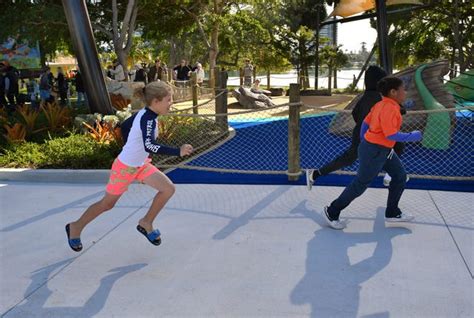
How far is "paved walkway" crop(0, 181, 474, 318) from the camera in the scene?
319 cm

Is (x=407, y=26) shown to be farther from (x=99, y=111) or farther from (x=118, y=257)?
(x=118, y=257)

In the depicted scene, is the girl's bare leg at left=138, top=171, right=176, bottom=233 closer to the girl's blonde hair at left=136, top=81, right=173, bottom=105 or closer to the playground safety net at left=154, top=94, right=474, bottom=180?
the girl's blonde hair at left=136, top=81, right=173, bottom=105

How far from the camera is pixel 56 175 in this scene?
6.84 metres

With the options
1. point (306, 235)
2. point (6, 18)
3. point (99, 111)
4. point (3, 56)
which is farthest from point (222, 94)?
point (3, 56)

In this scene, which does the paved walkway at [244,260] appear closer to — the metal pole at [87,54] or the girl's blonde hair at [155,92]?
the girl's blonde hair at [155,92]

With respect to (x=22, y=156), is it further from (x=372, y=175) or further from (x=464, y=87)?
(x=464, y=87)

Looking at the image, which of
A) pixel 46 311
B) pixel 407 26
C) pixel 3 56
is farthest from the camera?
pixel 3 56

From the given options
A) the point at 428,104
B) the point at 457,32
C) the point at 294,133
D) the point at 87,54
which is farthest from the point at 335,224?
the point at 457,32

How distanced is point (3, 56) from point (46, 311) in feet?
100

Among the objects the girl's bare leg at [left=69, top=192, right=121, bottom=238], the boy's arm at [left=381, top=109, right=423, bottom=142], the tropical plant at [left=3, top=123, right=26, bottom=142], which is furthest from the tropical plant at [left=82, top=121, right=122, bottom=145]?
the boy's arm at [left=381, top=109, right=423, bottom=142]

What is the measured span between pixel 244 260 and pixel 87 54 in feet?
24.6

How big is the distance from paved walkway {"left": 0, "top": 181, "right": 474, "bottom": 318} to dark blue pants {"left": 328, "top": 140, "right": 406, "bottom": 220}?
0.24 m

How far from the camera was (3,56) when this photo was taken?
2961 cm

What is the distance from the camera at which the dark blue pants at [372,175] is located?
421 centimetres
